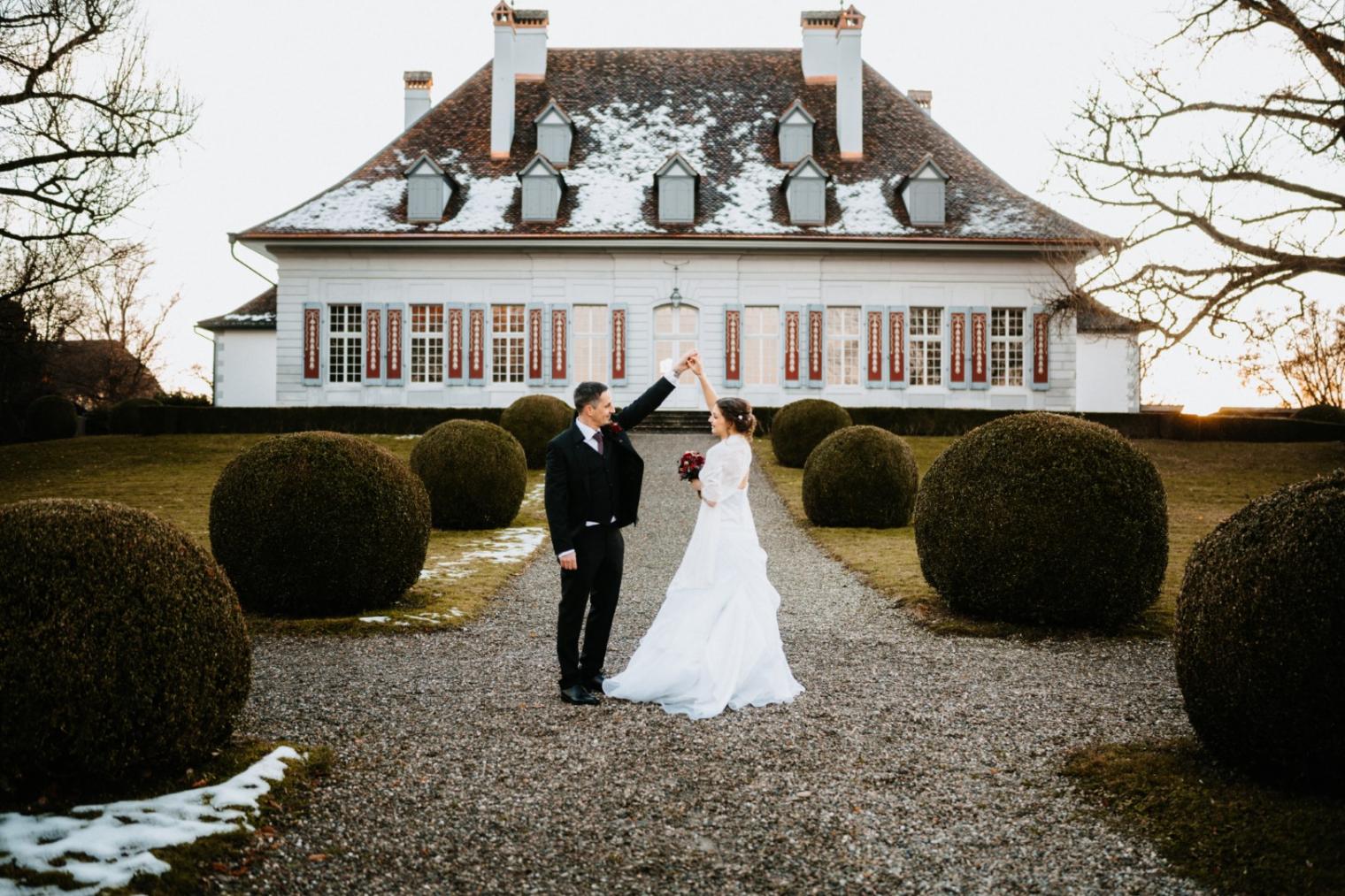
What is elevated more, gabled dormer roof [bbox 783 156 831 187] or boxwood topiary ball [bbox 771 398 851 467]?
gabled dormer roof [bbox 783 156 831 187]

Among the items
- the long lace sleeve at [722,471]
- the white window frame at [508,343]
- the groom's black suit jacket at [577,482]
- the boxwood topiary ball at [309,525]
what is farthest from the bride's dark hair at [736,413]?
the white window frame at [508,343]

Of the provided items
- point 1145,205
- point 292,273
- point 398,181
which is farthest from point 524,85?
point 1145,205

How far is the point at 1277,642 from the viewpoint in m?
3.97

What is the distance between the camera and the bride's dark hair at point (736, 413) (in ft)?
20.1

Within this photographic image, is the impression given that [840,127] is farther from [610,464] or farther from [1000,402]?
[610,464]

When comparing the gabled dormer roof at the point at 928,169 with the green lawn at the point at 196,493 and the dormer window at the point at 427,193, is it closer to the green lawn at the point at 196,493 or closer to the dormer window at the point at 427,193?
the dormer window at the point at 427,193

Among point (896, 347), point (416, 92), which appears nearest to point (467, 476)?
point (896, 347)

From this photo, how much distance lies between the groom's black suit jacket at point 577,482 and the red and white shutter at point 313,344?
23140 millimetres

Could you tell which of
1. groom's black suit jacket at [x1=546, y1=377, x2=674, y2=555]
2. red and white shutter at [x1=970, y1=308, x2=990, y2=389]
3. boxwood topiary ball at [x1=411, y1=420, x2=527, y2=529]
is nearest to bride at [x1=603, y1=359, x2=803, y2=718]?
groom's black suit jacket at [x1=546, y1=377, x2=674, y2=555]

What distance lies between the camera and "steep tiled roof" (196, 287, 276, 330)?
34312mm

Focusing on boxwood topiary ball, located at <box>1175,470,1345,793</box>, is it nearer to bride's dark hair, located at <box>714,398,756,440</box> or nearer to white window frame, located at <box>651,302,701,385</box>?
bride's dark hair, located at <box>714,398,756,440</box>

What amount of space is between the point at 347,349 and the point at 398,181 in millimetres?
4679

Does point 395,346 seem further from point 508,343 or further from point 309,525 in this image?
point 309,525

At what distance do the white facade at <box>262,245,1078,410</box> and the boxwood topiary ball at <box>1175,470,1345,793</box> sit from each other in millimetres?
23067
